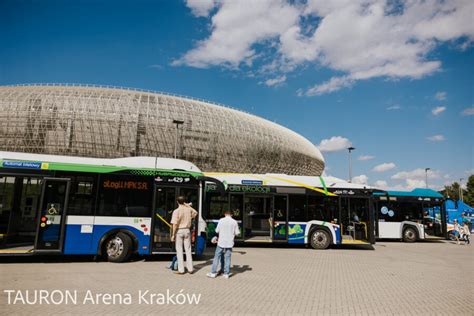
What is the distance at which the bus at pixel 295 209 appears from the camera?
13391 millimetres

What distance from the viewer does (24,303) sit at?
5.16 m

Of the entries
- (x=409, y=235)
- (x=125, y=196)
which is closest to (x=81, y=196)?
(x=125, y=196)

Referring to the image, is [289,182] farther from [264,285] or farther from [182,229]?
[264,285]

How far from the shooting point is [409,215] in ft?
58.0

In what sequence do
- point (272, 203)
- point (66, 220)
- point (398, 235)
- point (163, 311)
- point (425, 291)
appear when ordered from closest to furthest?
point (163, 311), point (425, 291), point (66, 220), point (272, 203), point (398, 235)

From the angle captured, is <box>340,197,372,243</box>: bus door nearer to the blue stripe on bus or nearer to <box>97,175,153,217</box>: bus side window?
<box>97,175,153,217</box>: bus side window

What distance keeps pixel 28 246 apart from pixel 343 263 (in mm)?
9564

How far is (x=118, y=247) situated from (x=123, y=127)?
42.9 metres

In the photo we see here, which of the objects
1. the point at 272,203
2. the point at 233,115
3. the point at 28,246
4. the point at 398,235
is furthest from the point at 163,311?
the point at 233,115

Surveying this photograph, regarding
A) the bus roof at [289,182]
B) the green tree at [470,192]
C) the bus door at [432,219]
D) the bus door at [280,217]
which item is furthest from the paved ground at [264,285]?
the green tree at [470,192]

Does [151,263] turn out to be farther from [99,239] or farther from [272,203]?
[272,203]

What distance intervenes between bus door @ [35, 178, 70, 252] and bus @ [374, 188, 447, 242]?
49.7 feet

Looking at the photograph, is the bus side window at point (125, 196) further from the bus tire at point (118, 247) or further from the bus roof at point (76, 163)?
the bus tire at point (118, 247)

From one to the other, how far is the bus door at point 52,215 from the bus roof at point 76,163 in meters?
0.48
